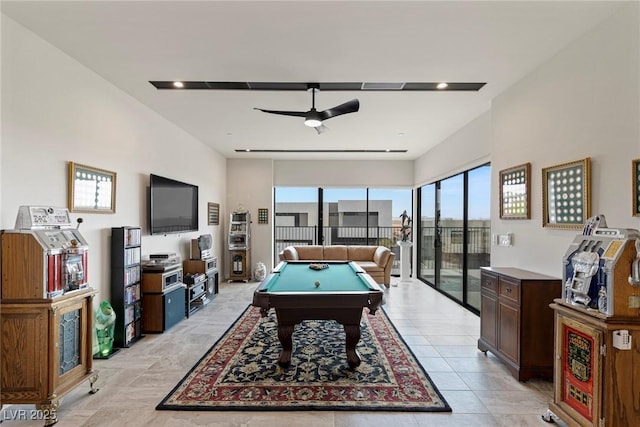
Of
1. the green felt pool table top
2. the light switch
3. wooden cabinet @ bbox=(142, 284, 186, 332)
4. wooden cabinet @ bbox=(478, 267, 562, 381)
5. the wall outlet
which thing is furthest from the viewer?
wooden cabinet @ bbox=(142, 284, 186, 332)

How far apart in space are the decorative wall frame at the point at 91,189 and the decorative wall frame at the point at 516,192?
4.59 meters

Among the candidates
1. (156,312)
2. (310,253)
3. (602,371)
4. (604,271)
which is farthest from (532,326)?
(310,253)

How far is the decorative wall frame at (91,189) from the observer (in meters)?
2.98

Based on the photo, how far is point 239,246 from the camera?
737 cm

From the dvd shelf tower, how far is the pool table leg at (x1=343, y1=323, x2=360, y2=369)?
Answer: 189 inches

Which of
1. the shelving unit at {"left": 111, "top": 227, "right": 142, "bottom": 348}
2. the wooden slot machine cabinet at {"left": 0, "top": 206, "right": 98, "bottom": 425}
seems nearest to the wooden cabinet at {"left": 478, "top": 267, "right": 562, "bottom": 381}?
the wooden slot machine cabinet at {"left": 0, "top": 206, "right": 98, "bottom": 425}

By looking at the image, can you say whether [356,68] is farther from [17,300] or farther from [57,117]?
[17,300]

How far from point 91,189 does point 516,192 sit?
4.62 m

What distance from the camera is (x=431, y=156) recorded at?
6.71m

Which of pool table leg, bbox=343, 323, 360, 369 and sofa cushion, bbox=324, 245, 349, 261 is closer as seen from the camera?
pool table leg, bbox=343, 323, 360, 369

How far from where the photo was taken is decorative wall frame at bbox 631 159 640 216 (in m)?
2.13

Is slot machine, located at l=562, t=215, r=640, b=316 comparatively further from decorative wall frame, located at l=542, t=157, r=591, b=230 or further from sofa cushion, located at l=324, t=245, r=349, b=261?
sofa cushion, located at l=324, t=245, r=349, b=261

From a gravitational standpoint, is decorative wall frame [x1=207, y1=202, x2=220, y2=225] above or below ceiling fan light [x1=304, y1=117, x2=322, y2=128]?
below

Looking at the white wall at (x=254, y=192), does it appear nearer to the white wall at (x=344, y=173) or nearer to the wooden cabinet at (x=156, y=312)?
the white wall at (x=344, y=173)
